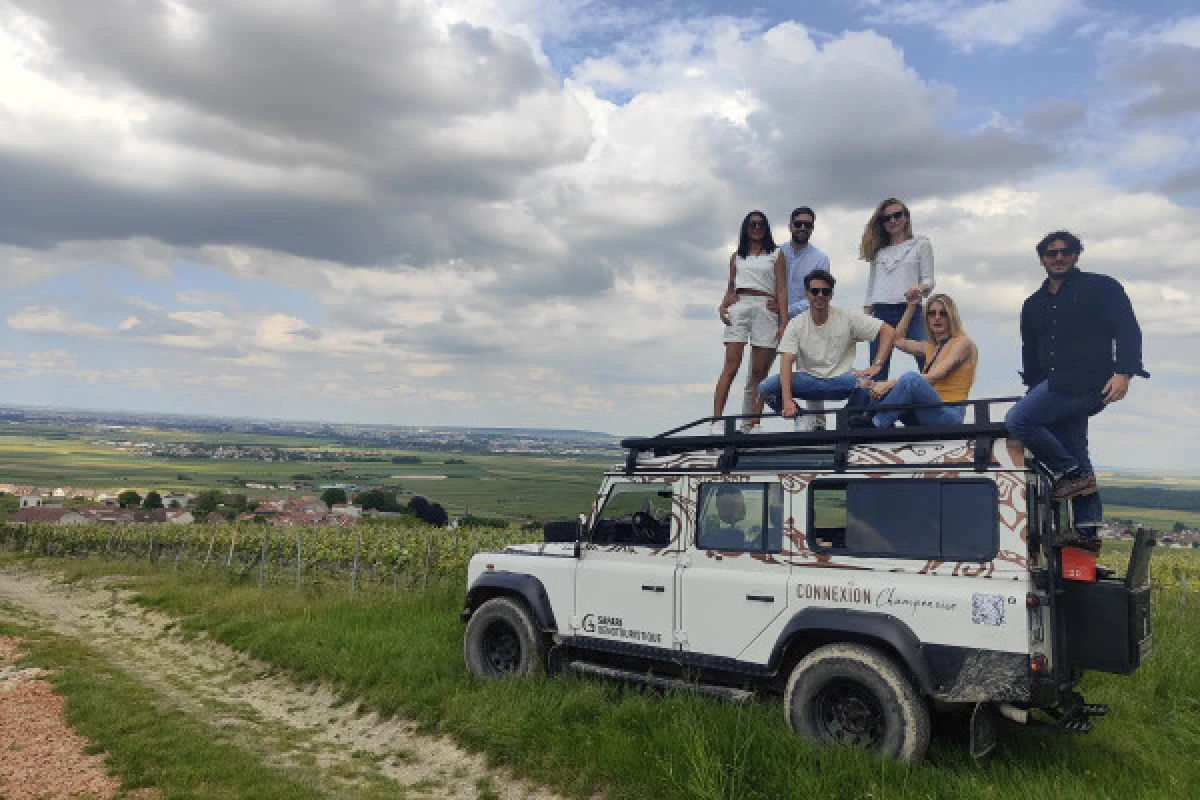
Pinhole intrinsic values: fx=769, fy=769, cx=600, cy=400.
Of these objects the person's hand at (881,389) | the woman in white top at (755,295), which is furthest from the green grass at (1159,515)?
the person's hand at (881,389)

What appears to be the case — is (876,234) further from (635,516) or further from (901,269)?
(635,516)

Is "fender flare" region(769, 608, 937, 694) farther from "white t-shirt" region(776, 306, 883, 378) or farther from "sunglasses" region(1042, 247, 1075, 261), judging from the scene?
"sunglasses" region(1042, 247, 1075, 261)

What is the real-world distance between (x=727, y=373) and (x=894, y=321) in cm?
229

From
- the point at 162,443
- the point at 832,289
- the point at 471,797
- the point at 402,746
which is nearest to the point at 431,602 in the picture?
the point at 402,746

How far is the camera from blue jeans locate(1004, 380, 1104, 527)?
556cm

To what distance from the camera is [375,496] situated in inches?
2544

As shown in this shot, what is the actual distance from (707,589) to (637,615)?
0.79 metres

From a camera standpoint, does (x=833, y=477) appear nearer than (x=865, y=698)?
No

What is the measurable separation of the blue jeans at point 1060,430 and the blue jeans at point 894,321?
1.65 meters

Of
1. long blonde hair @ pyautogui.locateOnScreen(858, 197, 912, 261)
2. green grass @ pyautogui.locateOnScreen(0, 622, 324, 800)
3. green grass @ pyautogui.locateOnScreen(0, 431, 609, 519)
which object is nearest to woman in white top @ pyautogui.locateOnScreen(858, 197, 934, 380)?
long blonde hair @ pyautogui.locateOnScreen(858, 197, 912, 261)

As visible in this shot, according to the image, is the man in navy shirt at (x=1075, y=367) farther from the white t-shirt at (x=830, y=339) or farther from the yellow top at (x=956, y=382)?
the white t-shirt at (x=830, y=339)

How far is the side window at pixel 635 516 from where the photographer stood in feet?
22.7

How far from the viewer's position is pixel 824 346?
7867 mm

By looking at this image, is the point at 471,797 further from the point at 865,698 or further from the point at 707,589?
the point at 865,698
